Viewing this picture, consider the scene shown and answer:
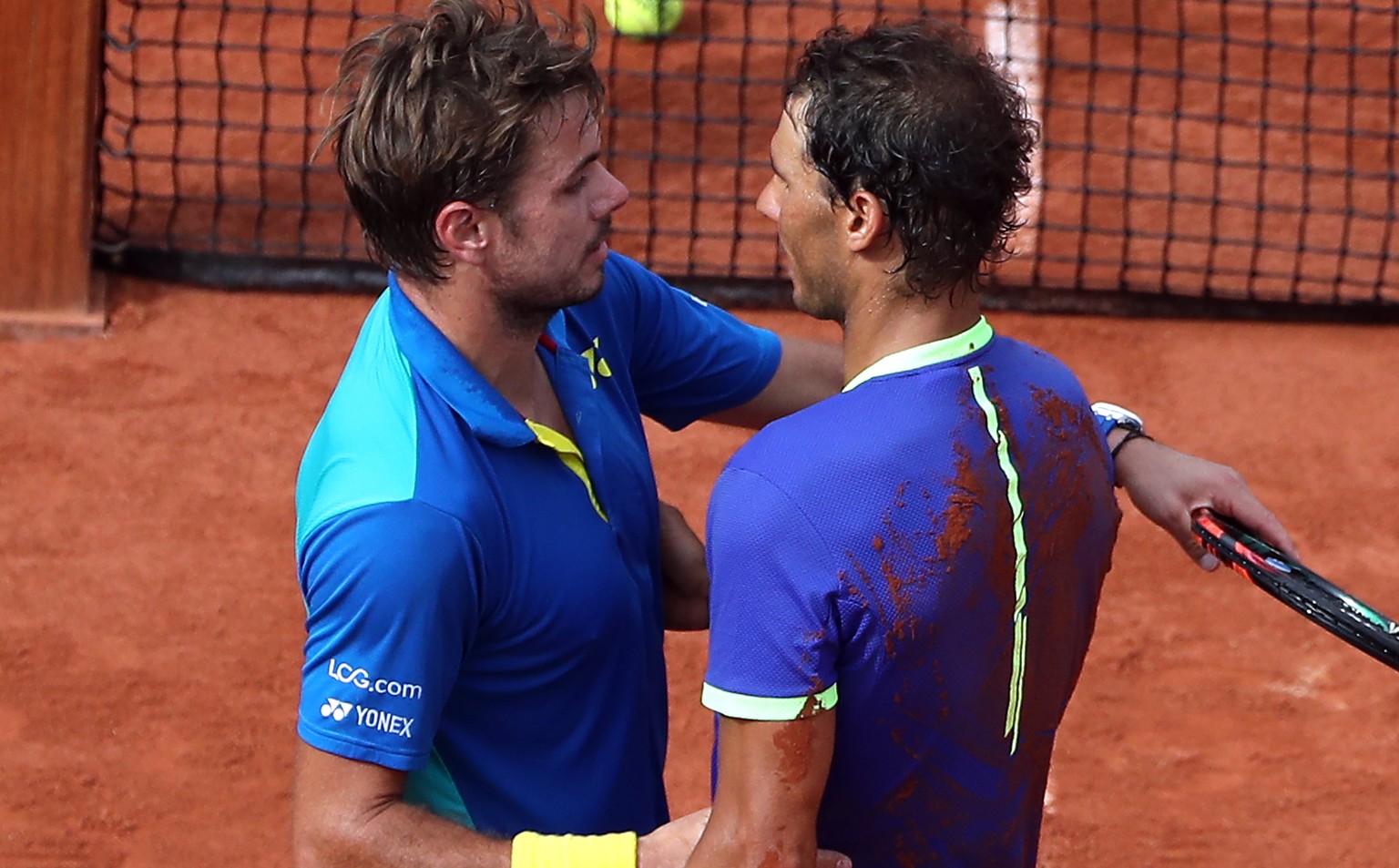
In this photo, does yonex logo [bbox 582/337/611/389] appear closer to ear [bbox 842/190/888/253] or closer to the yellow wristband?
ear [bbox 842/190/888/253]

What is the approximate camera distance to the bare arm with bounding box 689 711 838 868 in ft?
7.04

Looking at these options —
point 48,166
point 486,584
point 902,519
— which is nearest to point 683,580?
point 486,584

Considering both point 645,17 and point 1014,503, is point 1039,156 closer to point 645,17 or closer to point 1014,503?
point 645,17

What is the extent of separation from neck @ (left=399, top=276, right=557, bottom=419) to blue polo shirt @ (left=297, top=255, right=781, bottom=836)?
41mm

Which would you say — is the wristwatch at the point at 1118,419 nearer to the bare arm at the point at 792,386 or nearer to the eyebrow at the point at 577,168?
the bare arm at the point at 792,386

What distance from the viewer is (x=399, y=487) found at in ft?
7.79

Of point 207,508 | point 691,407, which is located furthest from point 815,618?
point 207,508

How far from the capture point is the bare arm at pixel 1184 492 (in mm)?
2688

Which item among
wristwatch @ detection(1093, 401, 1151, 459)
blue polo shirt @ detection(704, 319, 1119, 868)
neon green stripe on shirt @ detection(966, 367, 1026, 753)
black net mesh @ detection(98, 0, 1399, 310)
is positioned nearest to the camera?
blue polo shirt @ detection(704, 319, 1119, 868)

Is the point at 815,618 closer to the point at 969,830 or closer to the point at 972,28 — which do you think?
the point at 969,830

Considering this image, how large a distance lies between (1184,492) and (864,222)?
77 centimetres

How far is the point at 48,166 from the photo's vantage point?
6.29 m

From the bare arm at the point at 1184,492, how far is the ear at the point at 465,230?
1.09m

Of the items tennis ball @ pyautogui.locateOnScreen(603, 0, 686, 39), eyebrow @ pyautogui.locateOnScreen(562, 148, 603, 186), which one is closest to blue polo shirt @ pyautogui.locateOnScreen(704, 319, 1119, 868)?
eyebrow @ pyautogui.locateOnScreen(562, 148, 603, 186)
